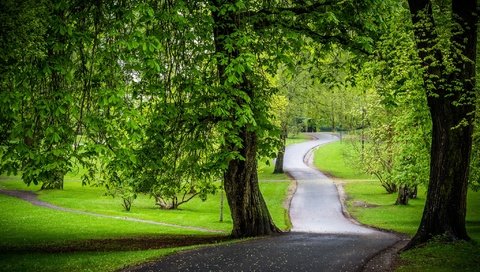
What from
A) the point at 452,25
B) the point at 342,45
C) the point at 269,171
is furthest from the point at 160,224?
the point at 269,171

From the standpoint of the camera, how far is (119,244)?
18.6 metres

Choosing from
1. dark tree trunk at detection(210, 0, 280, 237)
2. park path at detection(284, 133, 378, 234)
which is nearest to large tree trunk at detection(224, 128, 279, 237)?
dark tree trunk at detection(210, 0, 280, 237)

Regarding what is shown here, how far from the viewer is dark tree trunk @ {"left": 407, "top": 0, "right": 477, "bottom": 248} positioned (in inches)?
529

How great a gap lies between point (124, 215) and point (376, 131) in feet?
62.5

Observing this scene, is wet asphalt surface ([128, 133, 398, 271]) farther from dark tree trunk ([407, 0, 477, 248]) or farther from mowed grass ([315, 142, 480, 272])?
dark tree trunk ([407, 0, 477, 248])

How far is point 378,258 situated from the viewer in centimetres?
1339

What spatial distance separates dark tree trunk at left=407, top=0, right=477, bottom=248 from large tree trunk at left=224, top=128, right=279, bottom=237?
664cm

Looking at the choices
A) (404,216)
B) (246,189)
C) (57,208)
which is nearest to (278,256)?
(246,189)

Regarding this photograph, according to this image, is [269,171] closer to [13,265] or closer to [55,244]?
[55,244]

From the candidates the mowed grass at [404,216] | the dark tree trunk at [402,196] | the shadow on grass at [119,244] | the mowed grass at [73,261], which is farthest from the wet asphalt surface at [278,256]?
the dark tree trunk at [402,196]

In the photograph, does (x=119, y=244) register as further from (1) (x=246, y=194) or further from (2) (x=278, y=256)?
(2) (x=278, y=256)

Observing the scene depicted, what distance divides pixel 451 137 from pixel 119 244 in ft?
41.2

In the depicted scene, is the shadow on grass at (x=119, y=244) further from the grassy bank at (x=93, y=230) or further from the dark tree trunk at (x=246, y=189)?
the dark tree trunk at (x=246, y=189)

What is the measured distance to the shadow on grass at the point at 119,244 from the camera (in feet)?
56.1
